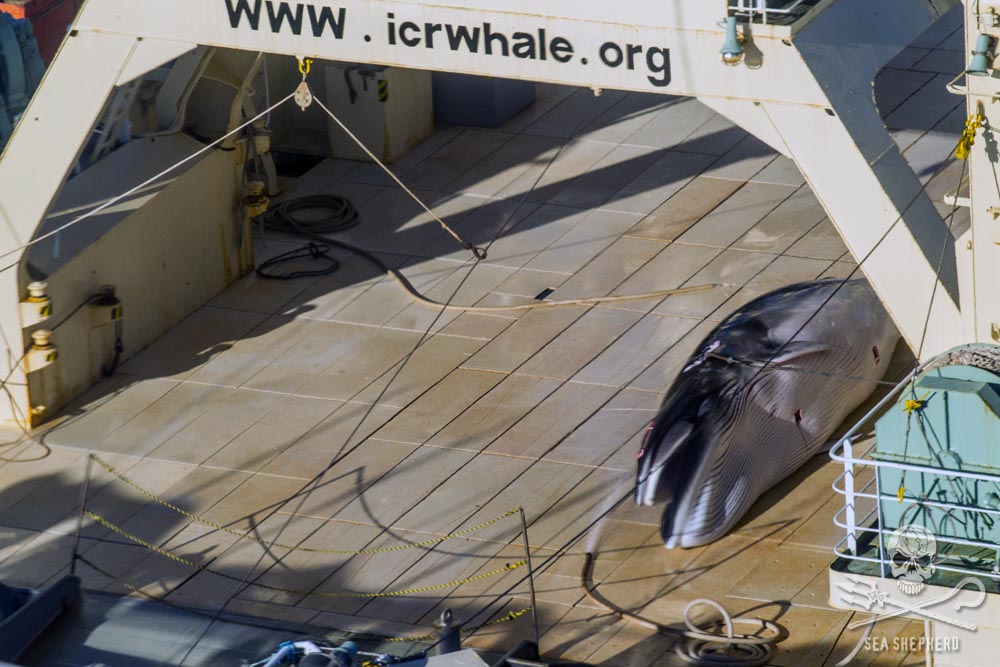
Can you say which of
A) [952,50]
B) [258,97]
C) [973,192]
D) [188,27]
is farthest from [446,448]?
[952,50]

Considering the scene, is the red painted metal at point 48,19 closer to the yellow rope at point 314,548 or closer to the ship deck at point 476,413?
the ship deck at point 476,413

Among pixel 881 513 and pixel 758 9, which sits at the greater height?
pixel 758 9

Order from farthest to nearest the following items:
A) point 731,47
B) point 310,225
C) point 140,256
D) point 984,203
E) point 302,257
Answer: point 310,225 < point 302,257 < point 140,256 < point 731,47 < point 984,203

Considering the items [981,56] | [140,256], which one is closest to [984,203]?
[981,56]

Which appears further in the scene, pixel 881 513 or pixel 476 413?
pixel 476 413

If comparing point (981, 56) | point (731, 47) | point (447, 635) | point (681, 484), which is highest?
point (731, 47)

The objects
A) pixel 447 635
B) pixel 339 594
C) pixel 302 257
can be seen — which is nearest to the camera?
pixel 447 635

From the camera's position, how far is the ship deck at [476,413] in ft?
49.0

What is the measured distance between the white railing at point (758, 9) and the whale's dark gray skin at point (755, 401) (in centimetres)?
263

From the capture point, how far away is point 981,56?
470 inches

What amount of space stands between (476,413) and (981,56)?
22.4 feet

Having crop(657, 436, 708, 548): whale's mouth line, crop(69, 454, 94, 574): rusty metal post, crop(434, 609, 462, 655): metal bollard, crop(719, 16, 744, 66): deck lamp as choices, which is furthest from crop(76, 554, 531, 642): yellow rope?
crop(719, 16, 744, 66): deck lamp

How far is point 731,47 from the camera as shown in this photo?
13336mm

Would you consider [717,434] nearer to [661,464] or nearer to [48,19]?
[661,464]
